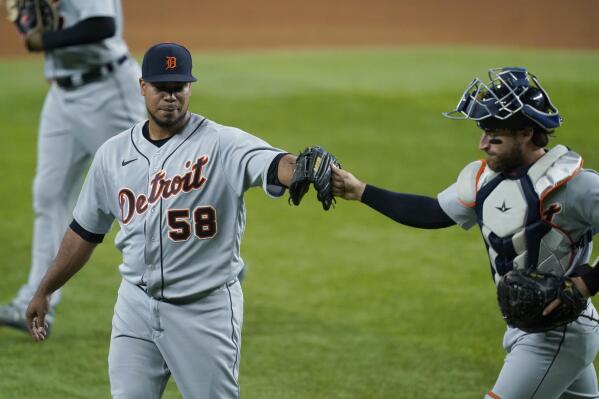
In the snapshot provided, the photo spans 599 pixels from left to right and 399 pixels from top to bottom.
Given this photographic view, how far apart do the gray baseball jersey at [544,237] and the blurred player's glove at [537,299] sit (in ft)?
0.37

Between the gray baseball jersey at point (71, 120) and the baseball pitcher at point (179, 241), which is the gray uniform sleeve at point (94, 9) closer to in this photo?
the gray baseball jersey at point (71, 120)

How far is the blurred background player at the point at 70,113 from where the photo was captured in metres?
6.54

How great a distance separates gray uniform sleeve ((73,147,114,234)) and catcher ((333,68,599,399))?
39.3 inches

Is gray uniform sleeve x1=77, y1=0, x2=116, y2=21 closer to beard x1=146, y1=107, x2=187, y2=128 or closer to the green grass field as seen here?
the green grass field

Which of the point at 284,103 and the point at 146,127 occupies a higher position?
the point at 146,127

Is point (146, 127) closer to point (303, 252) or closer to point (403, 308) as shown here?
point (403, 308)

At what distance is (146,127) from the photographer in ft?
14.1

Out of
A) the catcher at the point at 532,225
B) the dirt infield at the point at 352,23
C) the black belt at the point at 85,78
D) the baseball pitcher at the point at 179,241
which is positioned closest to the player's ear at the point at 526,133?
the catcher at the point at 532,225

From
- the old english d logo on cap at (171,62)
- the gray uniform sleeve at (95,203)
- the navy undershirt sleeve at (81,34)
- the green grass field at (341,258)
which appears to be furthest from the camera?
the navy undershirt sleeve at (81,34)

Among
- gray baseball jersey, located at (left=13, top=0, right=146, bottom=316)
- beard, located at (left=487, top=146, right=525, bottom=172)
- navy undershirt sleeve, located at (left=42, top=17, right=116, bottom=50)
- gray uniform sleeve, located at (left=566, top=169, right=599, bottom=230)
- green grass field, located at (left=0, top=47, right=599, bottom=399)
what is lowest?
green grass field, located at (left=0, top=47, right=599, bottom=399)

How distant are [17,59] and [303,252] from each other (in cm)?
1199

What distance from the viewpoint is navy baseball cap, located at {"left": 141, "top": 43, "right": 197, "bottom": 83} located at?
161 inches

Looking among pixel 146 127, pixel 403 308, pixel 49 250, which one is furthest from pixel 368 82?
pixel 146 127

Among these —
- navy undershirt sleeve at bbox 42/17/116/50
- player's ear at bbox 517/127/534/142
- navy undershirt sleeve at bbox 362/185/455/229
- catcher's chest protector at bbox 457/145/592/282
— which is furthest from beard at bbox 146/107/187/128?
navy undershirt sleeve at bbox 42/17/116/50
